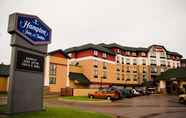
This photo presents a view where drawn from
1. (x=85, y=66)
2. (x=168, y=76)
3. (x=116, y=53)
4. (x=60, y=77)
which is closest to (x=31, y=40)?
(x=60, y=77)

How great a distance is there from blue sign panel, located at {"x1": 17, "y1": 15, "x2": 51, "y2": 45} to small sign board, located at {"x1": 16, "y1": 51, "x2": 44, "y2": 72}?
93 cm

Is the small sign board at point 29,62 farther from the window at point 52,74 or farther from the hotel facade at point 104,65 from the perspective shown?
the window at point 52,74

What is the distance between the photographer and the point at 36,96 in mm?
14242

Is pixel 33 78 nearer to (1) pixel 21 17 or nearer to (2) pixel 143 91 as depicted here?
(1) pixel 21 17

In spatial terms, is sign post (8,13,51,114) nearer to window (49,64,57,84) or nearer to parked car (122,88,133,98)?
parked car (122,88,133,98)

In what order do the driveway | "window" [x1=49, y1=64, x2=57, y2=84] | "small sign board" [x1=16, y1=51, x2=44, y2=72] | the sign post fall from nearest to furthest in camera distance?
the sign post → "small sign board" [x1=16, y1=51, x2=44, y2=72] → the driveway → "window" [x1=49, y1=64, x2=57, y2=84]

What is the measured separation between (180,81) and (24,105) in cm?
4651

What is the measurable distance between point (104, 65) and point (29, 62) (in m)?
47.8

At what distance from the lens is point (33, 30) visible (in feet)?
46.9

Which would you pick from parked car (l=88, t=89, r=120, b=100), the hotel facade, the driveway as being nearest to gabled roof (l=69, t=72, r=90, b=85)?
the hotel facade

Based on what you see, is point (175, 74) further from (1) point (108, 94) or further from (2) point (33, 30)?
(2) point (33, 30)

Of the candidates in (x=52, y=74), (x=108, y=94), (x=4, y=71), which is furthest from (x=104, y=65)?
(x=108, y=94)

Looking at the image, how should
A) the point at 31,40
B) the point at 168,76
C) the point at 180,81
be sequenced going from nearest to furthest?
the point at 31,40 → the point at 180,81 → the point at 168,76

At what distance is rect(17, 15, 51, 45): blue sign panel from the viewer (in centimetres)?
1325
